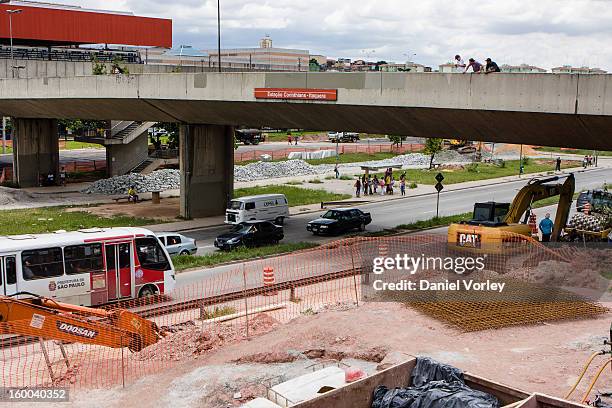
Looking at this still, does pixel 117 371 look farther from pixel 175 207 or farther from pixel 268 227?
pixel 175 207

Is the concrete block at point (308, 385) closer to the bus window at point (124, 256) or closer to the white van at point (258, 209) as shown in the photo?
the bus window at point (124, 256)

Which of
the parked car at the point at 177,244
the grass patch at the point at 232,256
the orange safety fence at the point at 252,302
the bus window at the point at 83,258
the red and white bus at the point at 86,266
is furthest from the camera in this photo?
the parked car at the point at 177,244

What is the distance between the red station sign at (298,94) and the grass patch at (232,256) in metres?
6.86

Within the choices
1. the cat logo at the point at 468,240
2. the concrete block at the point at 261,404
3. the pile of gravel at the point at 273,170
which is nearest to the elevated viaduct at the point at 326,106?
the cat logo at the point at 468,240

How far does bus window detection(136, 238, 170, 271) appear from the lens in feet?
75.3

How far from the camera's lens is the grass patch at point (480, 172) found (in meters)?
70.2

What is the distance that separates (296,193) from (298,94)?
25.2 m

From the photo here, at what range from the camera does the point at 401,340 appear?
18516 mm

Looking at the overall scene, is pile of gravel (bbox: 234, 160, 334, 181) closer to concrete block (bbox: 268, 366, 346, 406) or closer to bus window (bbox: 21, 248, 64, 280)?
bus window (bbox: 21, 248, 64, 280)

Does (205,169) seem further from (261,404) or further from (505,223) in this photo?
(261,404)

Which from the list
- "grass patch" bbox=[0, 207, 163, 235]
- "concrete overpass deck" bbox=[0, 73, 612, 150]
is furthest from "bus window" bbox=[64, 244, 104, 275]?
"grass patch" bbox=[0, 207, 163, 235]

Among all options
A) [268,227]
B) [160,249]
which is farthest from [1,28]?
[160,249]

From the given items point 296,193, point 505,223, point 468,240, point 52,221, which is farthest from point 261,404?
point 296,193

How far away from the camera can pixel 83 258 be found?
70.9 feet
